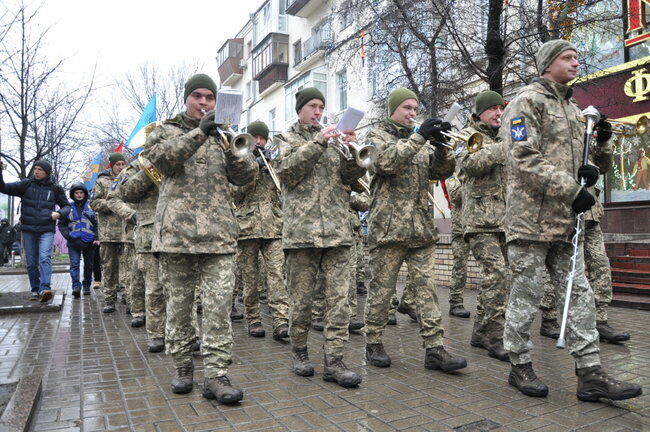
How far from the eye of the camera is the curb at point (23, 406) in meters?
2.98

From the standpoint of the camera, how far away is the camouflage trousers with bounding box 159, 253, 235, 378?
12.3ft

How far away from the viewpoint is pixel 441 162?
4539 millimetres

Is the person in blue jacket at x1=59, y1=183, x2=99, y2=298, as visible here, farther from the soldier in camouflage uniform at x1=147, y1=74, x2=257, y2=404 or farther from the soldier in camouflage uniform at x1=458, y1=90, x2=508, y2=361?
the soldier in camouflage uniform at x1=458, y1=90, x2=508, y2=361

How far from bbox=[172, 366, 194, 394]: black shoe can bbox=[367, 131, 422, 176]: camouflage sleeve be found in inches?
84.9

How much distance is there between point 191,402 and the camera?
364cm

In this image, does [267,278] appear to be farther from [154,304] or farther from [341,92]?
[341,92]

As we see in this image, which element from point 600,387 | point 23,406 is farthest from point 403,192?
point 23,406

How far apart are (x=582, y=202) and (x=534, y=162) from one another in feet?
1.31

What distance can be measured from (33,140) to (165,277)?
47.8ft

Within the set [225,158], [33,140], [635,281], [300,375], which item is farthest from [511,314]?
[33,140]

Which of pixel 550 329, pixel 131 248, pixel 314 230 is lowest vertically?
pixel 550 329

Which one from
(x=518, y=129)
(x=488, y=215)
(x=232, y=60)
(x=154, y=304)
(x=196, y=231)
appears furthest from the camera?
(x=232, y=60)

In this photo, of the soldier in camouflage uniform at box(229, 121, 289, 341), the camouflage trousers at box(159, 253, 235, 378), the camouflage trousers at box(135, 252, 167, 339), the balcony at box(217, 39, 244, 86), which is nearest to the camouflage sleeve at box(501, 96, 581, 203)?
the camouflage trousers at box(159, 253, 235, 378)

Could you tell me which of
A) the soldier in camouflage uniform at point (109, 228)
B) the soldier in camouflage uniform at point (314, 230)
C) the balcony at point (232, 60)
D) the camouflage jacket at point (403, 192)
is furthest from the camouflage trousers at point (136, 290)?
the balcony at point (232, 60)
